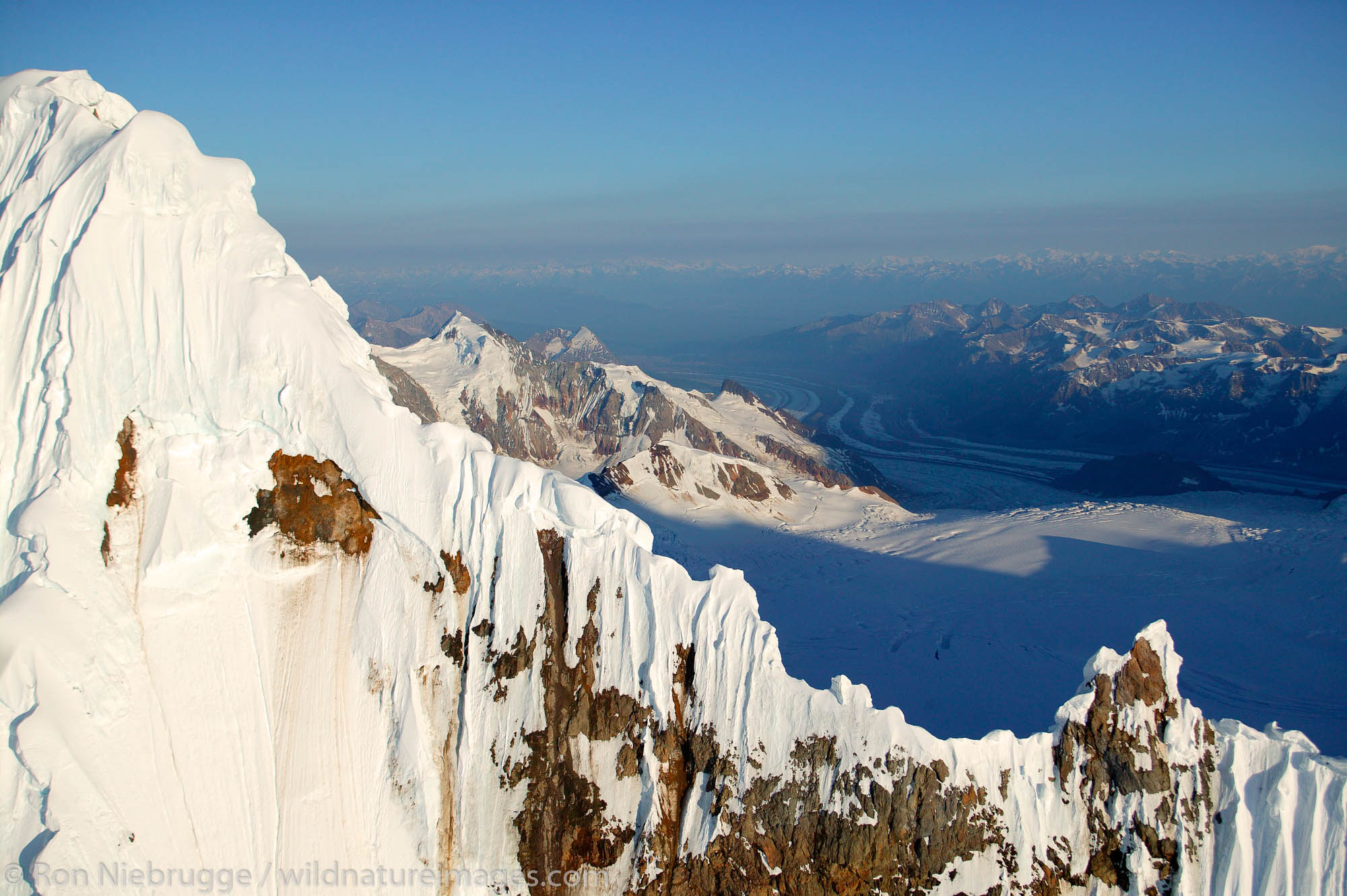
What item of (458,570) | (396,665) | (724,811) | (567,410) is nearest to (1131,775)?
(724,811)

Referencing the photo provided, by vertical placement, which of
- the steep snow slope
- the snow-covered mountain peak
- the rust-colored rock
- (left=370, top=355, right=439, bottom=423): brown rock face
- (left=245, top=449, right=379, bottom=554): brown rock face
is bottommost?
the steep snow slope

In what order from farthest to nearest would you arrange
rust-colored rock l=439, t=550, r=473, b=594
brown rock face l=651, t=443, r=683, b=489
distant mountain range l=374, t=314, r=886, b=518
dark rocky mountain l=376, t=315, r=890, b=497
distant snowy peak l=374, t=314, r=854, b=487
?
distant snowy peak l=374, t=314, r=854, b=487
dark rocky mountain l=376, t=315, r=890, b=497
distant mountain range l=374, t=314, r=886, b=518
brown rock face l=651, t=443, r=683, b=489
rust-colored rock l=439, t=550, r=473, b=594

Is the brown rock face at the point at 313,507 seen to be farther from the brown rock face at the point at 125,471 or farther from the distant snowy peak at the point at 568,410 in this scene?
the distant snowy peak at the point at 568,410

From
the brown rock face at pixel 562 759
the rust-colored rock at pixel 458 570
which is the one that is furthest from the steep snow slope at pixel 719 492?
the rust-colored rock at pixel 458 570

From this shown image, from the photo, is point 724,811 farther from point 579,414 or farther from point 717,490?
point 579,414

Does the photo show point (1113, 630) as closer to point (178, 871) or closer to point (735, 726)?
point (735, 726)

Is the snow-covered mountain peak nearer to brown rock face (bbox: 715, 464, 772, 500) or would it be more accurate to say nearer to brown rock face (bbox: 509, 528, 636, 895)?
brown rock face (bbox: 509, 528, 636, 895)

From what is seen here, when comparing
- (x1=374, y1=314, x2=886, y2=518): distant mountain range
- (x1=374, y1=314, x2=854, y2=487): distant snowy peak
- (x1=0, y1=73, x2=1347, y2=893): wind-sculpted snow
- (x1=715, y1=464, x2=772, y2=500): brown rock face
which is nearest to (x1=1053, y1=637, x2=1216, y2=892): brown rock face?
(x1=0, y1=73, x2=1347, y2=893): wind-sculpted snow
